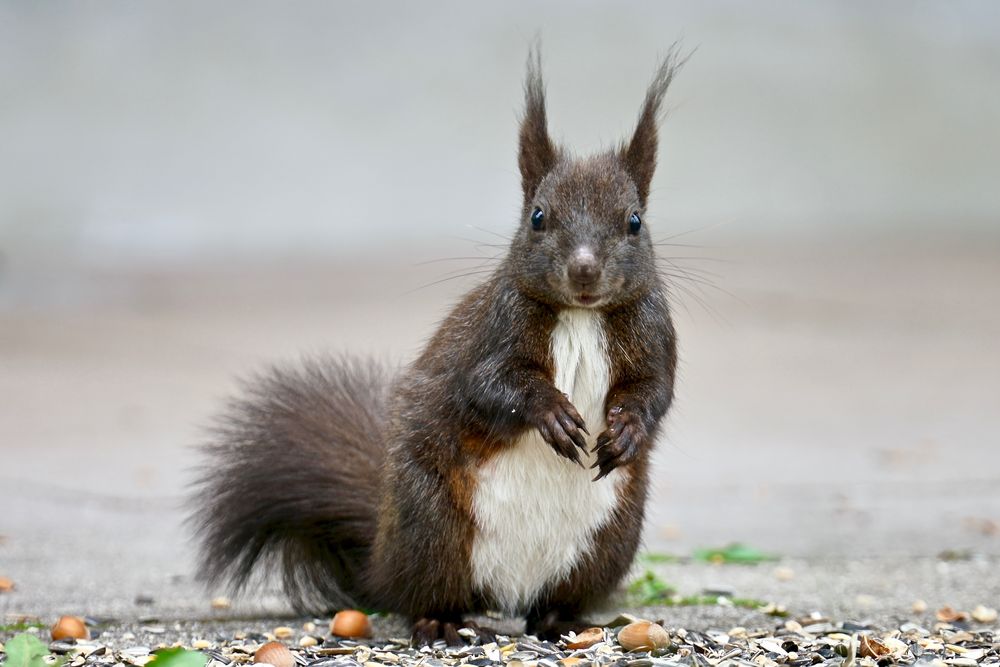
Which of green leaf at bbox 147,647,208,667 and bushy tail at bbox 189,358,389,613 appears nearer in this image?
green leaf at bbox 147,647,208,667

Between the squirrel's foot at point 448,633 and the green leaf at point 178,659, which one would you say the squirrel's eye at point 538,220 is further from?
the green leaf at point 178,659

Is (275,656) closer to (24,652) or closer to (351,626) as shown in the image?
(351,626)

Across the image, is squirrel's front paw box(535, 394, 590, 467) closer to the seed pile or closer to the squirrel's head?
the squirrel's head

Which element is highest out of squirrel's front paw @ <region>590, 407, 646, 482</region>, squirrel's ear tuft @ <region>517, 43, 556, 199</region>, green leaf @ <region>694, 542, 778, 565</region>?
squirrel's ear tuft @ <region>517, 43, 556, 199</region>

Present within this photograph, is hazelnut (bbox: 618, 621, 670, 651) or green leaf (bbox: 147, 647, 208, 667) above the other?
hazelnut (bbox: 618, 621, 670, 651)

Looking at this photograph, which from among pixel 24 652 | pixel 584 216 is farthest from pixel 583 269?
pixel 24 652

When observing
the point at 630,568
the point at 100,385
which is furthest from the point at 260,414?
the point at 100,385

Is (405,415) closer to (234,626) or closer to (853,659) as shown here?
(234,626)

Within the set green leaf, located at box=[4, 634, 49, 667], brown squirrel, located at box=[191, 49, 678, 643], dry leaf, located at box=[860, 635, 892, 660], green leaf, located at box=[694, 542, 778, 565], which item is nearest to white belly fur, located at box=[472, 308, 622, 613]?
brown squirrel, located at box=[191, 49, 678, 643]
